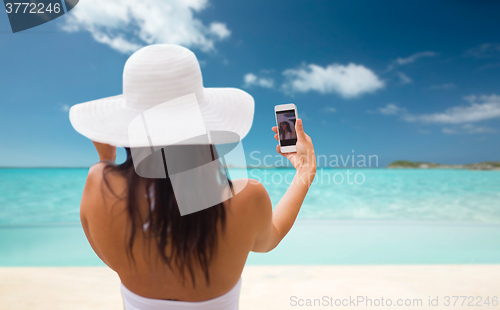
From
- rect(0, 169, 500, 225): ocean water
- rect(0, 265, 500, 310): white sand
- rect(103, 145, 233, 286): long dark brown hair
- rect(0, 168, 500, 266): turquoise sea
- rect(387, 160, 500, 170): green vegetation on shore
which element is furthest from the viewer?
rect(387, 160, 500, 170): green vegetation on shore

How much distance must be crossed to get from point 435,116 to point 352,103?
4.02 metres

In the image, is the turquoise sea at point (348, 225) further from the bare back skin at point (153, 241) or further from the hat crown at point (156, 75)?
the hat crown at point (156, 75)

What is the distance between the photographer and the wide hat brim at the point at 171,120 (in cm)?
67

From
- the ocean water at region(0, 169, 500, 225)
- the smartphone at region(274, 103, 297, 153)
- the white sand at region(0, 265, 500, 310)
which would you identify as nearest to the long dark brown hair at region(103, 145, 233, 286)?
the smartphone at region(274, 103, 297, 153)

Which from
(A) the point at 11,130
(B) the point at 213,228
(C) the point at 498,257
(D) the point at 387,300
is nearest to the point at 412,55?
(C) the point at 498,257

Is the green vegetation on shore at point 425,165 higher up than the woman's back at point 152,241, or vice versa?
the woman's back at point 152,241

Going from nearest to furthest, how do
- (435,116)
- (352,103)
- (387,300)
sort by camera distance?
(387,300)
(435,116)
(352,103)

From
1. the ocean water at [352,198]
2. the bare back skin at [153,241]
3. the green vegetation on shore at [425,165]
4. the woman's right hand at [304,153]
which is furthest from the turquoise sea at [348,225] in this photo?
the green vegetation on shore at [425,165]

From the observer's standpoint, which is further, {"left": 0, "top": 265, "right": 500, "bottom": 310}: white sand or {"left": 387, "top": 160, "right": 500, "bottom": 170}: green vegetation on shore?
{"left": 387, "top": 160, "right": 500, "bottom": 170}: green vegetation on shore

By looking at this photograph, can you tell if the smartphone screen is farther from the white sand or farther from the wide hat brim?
the white sand

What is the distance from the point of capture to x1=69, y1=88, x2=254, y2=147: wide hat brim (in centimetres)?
67

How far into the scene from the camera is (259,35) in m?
12.8

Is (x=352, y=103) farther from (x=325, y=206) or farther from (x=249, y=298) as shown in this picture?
(x=249, y=298)

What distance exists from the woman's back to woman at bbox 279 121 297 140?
602 millimetres
